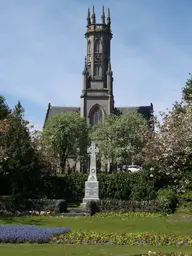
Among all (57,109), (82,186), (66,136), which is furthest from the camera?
(57,109)

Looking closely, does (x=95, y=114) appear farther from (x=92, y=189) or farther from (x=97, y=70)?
(x=92, y=189)

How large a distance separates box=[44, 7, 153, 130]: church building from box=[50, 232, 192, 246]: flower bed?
62765 mm

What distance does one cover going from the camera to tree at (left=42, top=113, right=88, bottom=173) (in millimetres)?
60091

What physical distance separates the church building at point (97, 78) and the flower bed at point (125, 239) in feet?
206

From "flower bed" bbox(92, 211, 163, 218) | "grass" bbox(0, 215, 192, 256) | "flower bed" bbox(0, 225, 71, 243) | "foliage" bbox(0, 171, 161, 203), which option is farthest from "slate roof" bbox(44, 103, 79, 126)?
"flower bed" bbox(0, 225, 71, 243)

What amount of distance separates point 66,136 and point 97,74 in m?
26.8

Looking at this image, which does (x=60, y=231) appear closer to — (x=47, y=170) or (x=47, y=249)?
(x=47, y=249)

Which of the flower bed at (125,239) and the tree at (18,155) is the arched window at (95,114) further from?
the flower bed at (125,239)

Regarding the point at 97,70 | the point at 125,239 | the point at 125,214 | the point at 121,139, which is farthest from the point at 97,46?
the point at 125,239

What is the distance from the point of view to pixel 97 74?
83.9 m

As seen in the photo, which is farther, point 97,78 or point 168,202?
point 97,78

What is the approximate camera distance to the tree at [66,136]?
60091mm

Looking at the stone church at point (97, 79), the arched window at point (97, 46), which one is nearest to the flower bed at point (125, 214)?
the stone church at point (97, 79)

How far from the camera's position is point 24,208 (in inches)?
Answer: 1066
